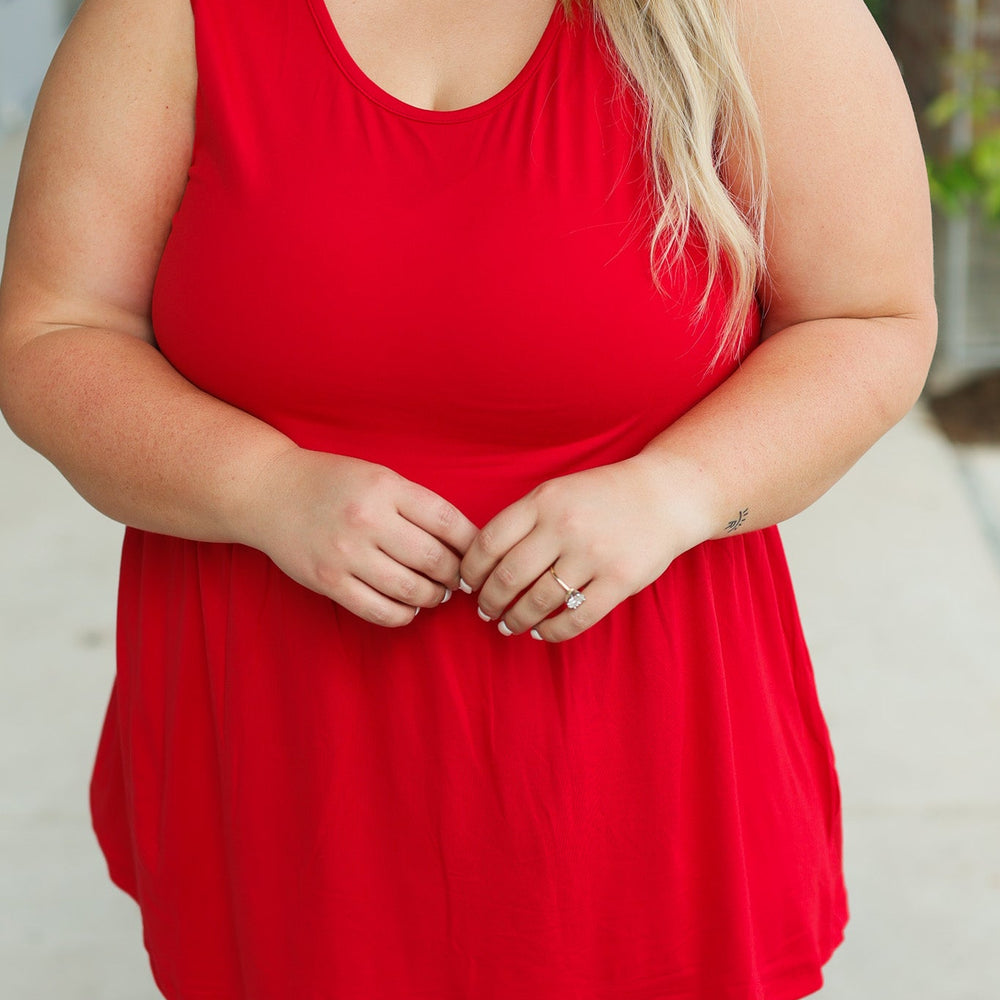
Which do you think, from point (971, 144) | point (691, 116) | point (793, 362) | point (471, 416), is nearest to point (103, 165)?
point (471, 416)

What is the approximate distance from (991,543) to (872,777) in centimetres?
95

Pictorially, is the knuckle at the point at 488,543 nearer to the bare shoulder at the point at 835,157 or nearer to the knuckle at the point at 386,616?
the knuckle at the point at 386,616

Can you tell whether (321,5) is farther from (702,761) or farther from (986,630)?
(986,630)

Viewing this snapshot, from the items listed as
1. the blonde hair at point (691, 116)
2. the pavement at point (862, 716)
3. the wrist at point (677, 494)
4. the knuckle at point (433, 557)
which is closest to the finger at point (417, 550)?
the knuckle at point (433, 557)

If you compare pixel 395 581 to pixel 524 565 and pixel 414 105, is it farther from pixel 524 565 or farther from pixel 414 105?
pixel 414 105

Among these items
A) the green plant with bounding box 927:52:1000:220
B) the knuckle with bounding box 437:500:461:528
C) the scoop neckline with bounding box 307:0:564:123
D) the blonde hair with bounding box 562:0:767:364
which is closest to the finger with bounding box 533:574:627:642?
the knuckle with bounding box 437:500:461:528

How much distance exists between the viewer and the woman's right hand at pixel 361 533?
964 mm

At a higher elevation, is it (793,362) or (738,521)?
(793,362)

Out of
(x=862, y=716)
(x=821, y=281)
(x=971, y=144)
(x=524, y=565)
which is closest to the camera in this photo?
(x=524, y=565)

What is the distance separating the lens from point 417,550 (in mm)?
967

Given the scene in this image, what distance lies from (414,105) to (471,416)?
0.83ft

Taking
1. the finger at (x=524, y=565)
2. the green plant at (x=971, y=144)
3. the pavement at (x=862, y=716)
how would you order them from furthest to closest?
the green plant at (x=971, y=144) < the pavement at (x=862, y=716) < the finger at (x=524, y=565)

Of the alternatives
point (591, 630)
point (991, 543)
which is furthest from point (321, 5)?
point (991, 543)

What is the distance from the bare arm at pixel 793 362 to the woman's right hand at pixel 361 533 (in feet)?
0.11
